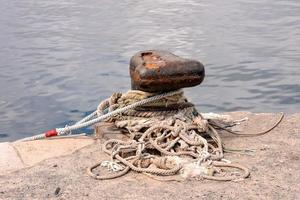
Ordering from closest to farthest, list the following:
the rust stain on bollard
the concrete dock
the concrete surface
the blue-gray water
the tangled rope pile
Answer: the concrete dock, the tangled rope pile, the concrete surface, the rust stain on bollard, the blue-gray water

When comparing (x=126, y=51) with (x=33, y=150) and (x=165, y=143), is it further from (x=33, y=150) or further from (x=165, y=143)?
(x=165, y=143)

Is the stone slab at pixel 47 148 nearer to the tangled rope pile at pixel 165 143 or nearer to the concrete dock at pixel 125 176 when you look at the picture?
the concrete dock at pixel 125 176

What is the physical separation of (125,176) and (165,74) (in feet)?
2.73

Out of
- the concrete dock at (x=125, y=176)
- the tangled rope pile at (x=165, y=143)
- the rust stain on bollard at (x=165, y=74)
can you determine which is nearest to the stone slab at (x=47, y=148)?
the concrete dock at (x=125, y=176)

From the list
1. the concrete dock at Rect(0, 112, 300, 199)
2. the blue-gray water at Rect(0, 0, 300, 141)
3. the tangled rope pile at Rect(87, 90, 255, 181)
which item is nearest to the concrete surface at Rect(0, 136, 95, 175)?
the concrete dock at Rect(0, 112, 300, 199)

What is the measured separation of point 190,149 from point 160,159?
25 cm

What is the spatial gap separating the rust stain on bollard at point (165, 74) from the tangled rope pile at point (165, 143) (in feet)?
0.48

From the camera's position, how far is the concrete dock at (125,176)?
3.66m

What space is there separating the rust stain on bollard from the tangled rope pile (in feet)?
0.48

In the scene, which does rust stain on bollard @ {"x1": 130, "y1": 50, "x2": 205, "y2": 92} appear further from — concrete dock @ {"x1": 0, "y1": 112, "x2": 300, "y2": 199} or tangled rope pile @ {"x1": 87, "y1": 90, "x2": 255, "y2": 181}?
concrete dock @ {"x1": 0, "y1": 112, "x2": 300, "y2": 199}

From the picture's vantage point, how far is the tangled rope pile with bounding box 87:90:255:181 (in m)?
4.00

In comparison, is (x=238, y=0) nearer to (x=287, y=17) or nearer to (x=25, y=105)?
(x=287, y=17)

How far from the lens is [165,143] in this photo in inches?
172

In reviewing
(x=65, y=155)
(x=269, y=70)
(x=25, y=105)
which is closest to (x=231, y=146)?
(x=65, y=155)
